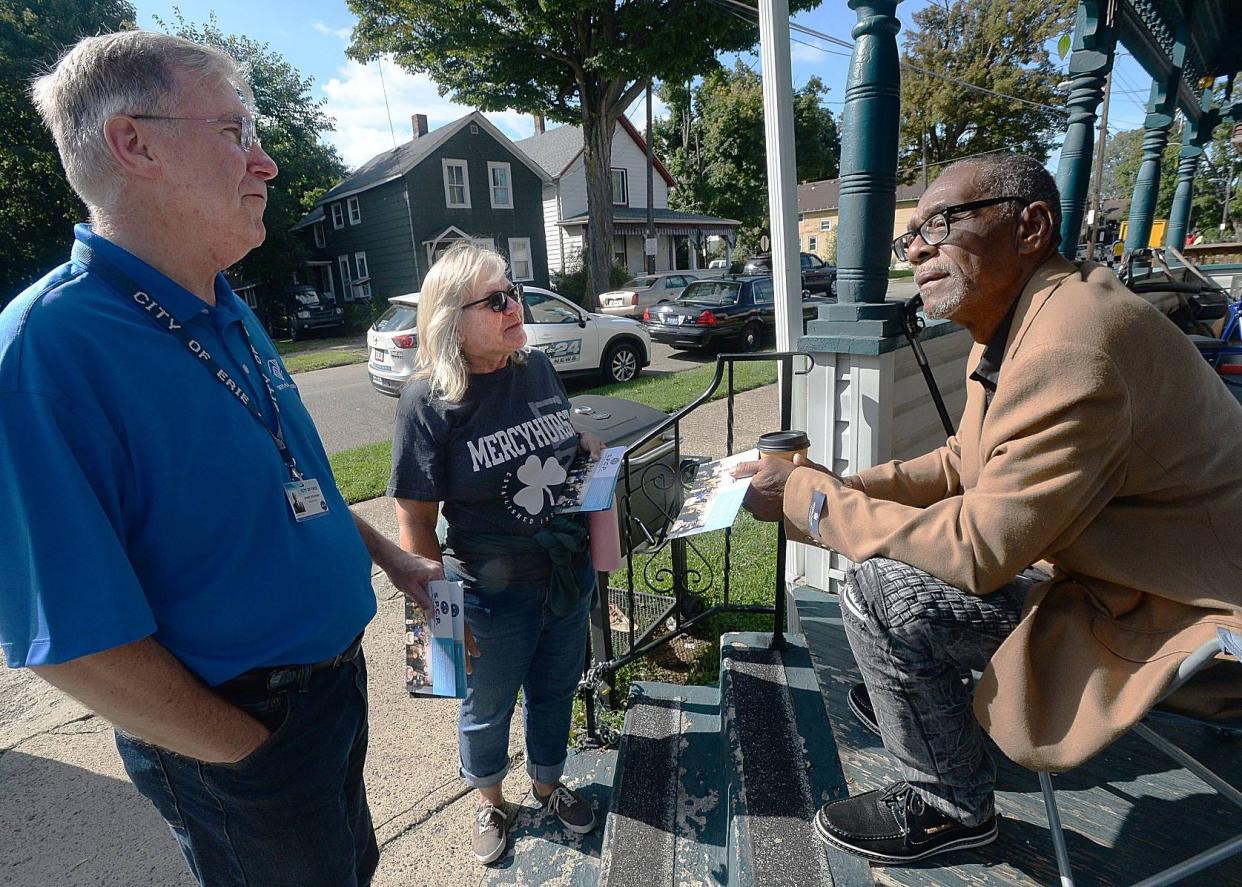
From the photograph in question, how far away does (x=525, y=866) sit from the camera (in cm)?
227

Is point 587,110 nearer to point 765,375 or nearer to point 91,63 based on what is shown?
point 765,375

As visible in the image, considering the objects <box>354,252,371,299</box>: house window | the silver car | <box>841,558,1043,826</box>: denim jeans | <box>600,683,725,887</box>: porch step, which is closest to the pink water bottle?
<box>600,683,725,887</box>: porch step

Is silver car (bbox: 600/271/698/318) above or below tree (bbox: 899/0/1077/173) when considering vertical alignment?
below

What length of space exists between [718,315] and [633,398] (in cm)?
457

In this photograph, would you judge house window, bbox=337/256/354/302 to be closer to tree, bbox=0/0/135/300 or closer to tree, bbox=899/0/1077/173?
tree, bbox=0/0/135/300

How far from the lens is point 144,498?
43.6 inches

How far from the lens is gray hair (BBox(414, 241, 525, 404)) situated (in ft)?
6.76

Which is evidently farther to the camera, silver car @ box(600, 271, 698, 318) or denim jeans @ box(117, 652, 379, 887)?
silver car @ box(600, 271, 698, 318)

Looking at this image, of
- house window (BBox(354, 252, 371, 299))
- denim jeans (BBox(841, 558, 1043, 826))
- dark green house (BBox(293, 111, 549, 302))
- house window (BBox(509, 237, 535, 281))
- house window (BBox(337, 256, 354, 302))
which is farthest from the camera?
house window (BBox(337, 256, 354, 302))

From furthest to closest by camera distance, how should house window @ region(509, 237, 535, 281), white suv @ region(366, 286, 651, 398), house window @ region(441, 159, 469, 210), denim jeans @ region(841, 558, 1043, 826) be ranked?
house window @ region(509, 237, 535, 281), house window @ region(441, 159, 469, 210), white suv @ region(366, 286, 651, 398), denim jeans @ region(841, 558, 1043, 826)

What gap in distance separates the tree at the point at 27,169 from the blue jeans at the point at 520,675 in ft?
73.1

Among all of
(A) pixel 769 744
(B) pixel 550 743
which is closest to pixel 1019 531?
(A) pixel 769 744

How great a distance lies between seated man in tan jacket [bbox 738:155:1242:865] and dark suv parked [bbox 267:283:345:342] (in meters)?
22.0

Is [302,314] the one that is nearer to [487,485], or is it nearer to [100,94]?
[487,485]
